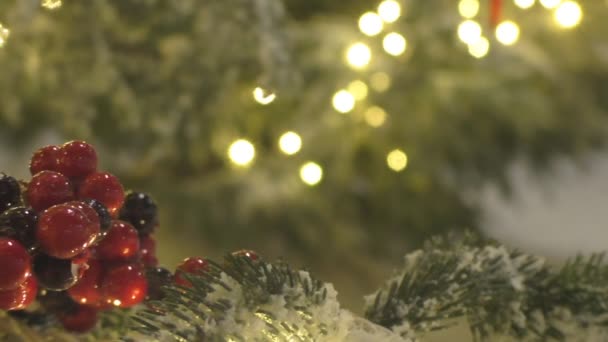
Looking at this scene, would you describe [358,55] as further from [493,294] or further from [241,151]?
[493,294]

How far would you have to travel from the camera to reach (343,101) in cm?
143

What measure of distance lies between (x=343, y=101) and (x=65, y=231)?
43.6 inches

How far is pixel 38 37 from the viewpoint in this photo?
957 mm

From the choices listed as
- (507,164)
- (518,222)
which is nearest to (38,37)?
(507,164)

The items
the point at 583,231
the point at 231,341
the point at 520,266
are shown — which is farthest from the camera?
the point at 583,231

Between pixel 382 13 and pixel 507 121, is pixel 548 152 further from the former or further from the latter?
pixel 382 13

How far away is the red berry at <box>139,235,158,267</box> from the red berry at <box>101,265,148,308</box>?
40mm

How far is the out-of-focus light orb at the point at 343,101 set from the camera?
1.42 meters

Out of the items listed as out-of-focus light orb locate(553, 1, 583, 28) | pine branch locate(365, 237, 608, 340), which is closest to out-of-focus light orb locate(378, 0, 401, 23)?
out-of-focus light orb locate(553, 1, 583, 28)

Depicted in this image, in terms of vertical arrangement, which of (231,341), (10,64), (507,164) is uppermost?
(507,164)

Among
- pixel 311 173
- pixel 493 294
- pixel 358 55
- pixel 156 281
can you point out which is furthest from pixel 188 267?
pixel 311 173

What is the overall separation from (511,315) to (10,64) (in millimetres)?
738

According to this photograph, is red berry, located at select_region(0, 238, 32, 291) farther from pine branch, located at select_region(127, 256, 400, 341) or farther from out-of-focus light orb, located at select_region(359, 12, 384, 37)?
out-of-focus light orb, located at select_region(359, 12, 384, 37)

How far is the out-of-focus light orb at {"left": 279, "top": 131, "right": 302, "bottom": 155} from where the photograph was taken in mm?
1502
